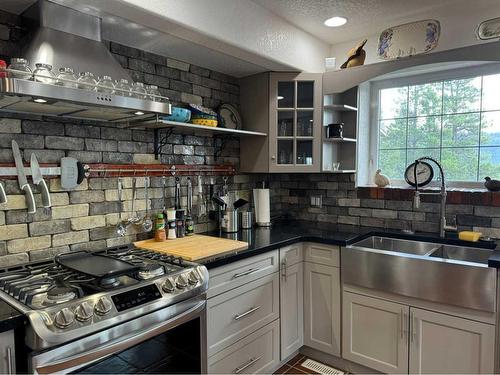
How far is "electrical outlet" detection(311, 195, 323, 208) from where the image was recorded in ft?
10.0

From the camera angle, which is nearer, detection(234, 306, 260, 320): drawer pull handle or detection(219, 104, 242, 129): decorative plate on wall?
detection(234, 306, 260, 320): drawer pull handle

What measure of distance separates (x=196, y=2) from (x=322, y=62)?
1.42m

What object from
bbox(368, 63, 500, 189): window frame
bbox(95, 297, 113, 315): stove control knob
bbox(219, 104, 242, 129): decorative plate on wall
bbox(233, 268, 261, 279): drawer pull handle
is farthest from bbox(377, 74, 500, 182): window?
bbox(95, 297, 113, 315): stove control knob

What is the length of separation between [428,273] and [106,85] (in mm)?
1954

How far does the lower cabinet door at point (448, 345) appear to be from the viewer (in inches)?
69.8

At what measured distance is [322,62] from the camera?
2912 millimetres

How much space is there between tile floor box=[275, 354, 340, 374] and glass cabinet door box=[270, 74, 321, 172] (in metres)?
1.41

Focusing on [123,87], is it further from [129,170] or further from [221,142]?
[221,142]

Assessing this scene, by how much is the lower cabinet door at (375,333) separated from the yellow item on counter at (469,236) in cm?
65

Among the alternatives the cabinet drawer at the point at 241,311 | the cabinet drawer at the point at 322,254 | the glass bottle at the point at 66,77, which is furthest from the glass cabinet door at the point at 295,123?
the glass bottle at the point at 66,77

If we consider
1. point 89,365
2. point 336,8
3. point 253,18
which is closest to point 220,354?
point 89,365

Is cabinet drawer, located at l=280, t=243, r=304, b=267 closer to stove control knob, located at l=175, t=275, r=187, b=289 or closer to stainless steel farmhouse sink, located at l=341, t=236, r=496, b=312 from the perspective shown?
stainless steel farmhouse sink, located at l=341, t=236, r=496, b=312

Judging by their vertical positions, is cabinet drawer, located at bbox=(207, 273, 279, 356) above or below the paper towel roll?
below

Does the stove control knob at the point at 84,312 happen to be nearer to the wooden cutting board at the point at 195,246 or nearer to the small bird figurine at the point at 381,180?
the wooden cutting board at the point at 195,246
